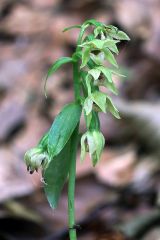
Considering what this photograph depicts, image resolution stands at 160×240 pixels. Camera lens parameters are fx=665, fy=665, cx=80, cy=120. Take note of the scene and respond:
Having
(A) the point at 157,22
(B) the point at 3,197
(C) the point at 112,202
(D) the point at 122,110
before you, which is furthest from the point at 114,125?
(A) the point at 157,22

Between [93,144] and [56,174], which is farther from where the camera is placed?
[56,174]

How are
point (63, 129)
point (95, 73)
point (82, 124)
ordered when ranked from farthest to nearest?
point (82, 124) → point (63, 129) → point (95, 73)

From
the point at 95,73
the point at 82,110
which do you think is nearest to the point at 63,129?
the point at 82,110

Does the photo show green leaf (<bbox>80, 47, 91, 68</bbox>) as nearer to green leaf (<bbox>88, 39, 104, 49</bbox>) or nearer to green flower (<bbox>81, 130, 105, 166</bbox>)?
green leaf (<bbox>88, 39, 104, 49</bbox>)

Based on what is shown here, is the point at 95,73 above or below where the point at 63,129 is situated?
above

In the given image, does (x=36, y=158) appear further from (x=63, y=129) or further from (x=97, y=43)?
(x=97, y=43)

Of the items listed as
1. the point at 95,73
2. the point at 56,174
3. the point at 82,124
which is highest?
the point at 95,73

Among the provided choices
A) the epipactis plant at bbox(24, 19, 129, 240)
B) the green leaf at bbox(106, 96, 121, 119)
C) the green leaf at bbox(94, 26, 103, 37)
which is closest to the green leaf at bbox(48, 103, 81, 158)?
the epipactis plant at bbox(24, 19, 129, 240)
